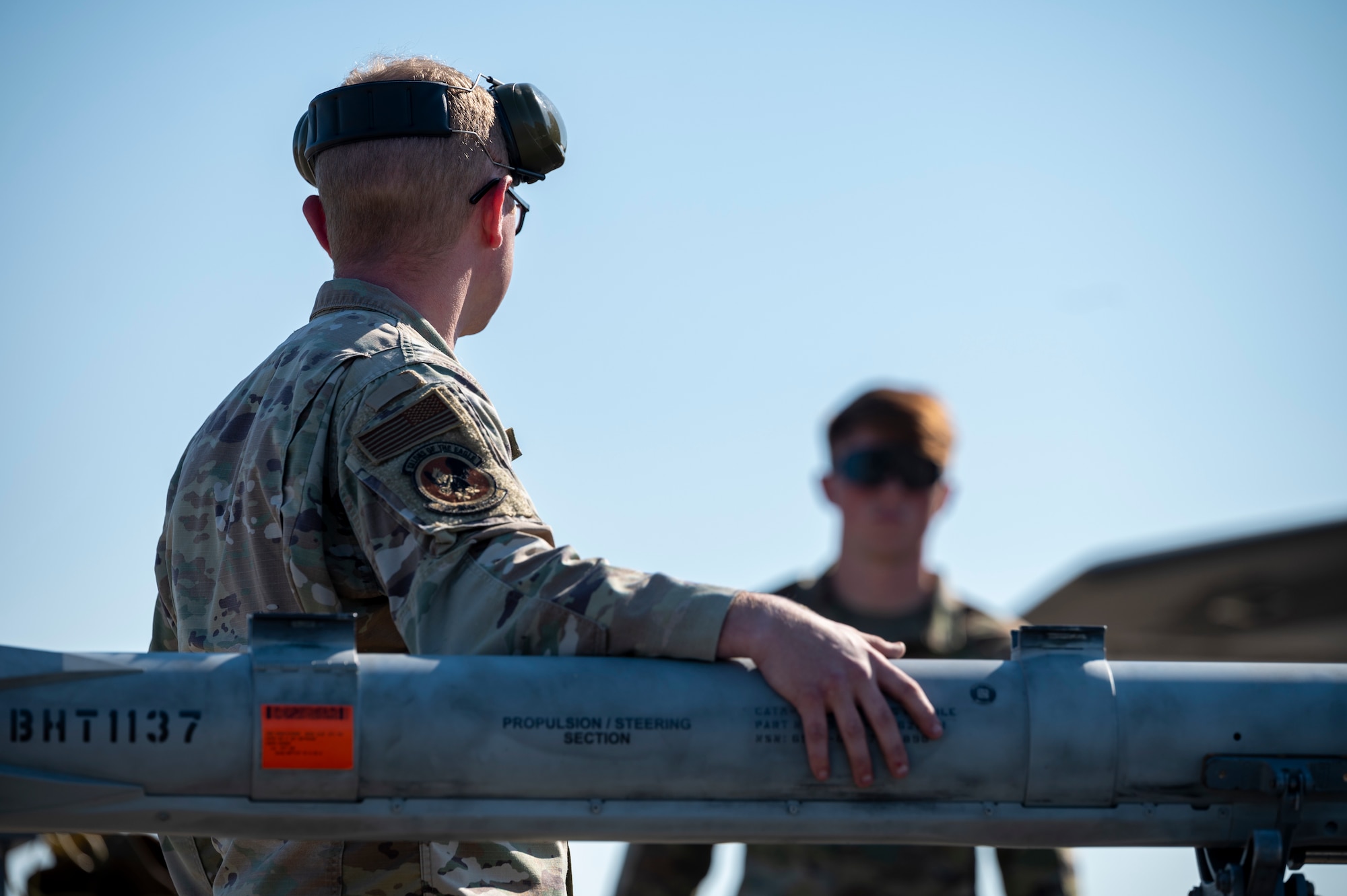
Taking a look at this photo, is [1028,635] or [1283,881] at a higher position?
[1028,635]

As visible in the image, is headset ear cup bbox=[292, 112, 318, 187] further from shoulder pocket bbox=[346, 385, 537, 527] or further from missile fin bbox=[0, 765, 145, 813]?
missile fin bbox=[0, 765, 145, 813]

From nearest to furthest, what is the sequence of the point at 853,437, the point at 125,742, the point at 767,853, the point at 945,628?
the point at 125,742 → the point at 767,853 → the point at 945,628 → the point at 853,437

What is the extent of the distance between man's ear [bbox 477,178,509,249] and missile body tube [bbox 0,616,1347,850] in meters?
1.10

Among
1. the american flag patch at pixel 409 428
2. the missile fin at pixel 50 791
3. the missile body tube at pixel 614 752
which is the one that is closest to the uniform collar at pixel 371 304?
the american flag patch at pixel 409 428

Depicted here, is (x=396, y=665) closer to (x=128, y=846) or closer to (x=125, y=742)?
(x=125, y=742)

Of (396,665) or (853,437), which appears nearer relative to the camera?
(396,665)

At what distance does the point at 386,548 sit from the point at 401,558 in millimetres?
40

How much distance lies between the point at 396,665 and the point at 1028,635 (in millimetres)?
1127

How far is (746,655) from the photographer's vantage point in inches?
92.1

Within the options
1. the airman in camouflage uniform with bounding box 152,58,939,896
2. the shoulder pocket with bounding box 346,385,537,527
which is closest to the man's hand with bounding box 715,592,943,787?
the airman in camouflage uniform with bounding box 152,58,939,896

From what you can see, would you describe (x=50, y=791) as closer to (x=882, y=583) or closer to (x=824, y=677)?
(x=824, y=677)

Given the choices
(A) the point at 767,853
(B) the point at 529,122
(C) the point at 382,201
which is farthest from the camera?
(A) the point at 767,853

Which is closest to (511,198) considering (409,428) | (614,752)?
(409,428)

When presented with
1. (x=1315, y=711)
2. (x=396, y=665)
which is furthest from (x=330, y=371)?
(x=1315, y=711)
